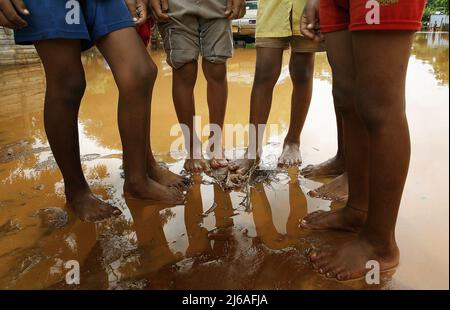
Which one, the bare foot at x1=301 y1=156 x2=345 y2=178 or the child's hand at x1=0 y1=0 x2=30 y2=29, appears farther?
the bare foot at x1=301 y1=156 x2=345 y2=178

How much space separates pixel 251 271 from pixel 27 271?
34.0 inches

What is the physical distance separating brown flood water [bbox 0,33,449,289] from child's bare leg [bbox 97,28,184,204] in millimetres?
106

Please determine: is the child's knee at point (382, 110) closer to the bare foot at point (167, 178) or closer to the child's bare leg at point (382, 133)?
the child's bare leg at point (382, 133)

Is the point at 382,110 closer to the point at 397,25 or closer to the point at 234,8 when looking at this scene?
the point at 397,25

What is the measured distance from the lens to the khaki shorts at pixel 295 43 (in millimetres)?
2508

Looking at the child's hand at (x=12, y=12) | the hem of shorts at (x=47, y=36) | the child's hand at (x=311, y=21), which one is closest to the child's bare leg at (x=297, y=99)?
the child's hand at (x=311, y=21)

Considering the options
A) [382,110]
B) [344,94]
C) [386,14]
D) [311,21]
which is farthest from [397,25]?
[311,21]

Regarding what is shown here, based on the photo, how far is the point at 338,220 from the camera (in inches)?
67.5

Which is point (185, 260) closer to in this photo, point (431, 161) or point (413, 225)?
point (413, 225)

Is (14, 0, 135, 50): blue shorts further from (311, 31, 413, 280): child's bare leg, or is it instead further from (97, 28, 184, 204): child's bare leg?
(311, 31, 413, 280): child's bare leg

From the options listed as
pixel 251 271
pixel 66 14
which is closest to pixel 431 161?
pixel 251 271

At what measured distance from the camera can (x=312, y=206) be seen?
1.99 meters

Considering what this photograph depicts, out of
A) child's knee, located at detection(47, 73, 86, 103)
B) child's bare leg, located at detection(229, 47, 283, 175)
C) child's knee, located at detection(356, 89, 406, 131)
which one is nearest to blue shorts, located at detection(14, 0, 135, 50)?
child's knee, located at detection(47, 73, 86, 103)

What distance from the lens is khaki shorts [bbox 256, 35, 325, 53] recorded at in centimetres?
251
